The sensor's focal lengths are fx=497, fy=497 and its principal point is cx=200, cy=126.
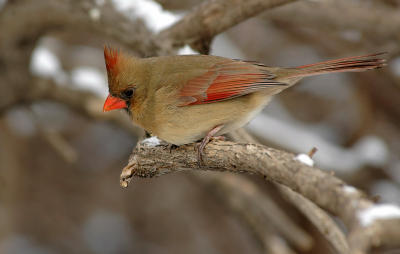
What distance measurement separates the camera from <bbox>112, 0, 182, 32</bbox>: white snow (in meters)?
4.29

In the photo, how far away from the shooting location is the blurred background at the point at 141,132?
4902 mm

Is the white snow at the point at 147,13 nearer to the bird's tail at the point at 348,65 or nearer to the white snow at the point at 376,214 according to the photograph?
the bird's tail at the point at 348,65

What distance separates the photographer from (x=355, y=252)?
1.67m

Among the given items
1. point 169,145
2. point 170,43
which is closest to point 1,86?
point 170,43

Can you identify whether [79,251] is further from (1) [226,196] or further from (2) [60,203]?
(1) [226,196]

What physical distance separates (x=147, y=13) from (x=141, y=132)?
1306 mm

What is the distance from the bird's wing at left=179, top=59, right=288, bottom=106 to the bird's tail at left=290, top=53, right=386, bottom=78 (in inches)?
7.5

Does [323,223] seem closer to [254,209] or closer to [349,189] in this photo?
[349,189]

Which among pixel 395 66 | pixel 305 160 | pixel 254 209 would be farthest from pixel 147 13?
pixel 395 66

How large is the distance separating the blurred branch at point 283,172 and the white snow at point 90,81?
6.65ft

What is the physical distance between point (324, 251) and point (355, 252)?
4539 millimetres

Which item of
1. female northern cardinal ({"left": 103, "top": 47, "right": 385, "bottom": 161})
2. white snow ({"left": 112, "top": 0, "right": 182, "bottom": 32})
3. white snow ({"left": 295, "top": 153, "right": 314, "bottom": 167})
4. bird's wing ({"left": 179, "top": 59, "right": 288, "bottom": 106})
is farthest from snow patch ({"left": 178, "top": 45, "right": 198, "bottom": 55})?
white snow ({"left": 295, "top": 153, "right": 314, "bottom": 167})

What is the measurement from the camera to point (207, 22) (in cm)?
387

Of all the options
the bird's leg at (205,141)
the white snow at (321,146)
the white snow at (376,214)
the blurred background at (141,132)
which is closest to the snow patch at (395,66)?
the blurred background at (141,132)
